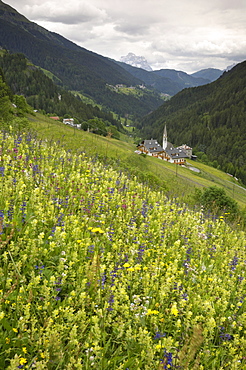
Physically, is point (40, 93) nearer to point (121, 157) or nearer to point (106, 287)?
point (121, 157)

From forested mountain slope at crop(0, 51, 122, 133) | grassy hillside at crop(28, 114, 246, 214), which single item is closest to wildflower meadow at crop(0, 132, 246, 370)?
grassy hillside at crop(28, 114, 246, 214)

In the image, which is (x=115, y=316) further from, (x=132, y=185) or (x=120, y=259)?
(x=132, y=185)

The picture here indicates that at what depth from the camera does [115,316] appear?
14.0 feet

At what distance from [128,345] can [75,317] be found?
2.89 ft

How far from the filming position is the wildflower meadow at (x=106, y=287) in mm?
3391

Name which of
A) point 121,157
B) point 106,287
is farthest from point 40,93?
point 106,287

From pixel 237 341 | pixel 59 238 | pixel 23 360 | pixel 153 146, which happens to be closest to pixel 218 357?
pixel 237 341

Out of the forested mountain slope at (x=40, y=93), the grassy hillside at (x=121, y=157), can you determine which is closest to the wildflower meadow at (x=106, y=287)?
the grassy hillside at (x=121, y=157)

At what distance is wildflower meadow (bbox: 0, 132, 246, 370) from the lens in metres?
3.39

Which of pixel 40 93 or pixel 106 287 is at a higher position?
pixel 40 93

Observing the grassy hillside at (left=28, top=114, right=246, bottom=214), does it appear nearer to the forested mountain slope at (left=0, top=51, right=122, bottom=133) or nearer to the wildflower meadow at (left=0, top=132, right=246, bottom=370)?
the wildflower meadow at (left=0, top=132, right=246, bottom=370)

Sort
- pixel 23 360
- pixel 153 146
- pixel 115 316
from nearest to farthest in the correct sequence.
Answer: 1. pixel 23 360
2. pixel 115 316
3. pixel 153 146

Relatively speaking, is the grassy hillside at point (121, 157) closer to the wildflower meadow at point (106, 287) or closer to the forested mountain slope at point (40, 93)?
the wildflower meadow at point (106, 287)

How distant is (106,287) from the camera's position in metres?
4.35
